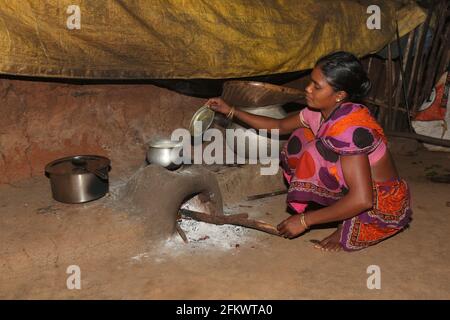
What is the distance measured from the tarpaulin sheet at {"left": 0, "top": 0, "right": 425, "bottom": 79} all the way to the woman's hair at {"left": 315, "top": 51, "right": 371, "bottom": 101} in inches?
44.6

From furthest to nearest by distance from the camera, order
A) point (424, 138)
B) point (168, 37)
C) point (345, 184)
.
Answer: point (424, 138) < point (168, 37) < point (345, 184)

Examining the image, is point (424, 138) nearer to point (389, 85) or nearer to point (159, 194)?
point (389, 85)

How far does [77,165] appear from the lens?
3.03 m

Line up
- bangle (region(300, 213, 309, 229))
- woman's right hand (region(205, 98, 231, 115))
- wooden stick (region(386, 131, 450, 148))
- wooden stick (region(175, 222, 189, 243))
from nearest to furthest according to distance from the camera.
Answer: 1. bangle (region(300, 213, 309, 229))
2. wooden stick (region(175, 222, 189, 243))
3. woman's right hand (region(205, 98, 231, 115))
4. wooden stick (region(386, 131, 450, 148))

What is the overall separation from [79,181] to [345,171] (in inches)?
68.8

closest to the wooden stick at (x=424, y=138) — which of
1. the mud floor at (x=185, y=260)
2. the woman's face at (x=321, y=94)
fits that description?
the mud floor at (x=185, y=260)

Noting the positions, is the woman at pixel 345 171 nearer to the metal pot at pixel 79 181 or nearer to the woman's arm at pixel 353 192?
the woman's arm at pixel 353 192

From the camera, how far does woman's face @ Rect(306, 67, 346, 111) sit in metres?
2.45

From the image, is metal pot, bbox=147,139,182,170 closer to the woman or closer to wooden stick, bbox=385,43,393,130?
the woman

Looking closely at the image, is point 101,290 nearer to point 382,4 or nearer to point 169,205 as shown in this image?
point 169,205

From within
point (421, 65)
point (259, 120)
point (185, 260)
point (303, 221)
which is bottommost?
point (185, 260)

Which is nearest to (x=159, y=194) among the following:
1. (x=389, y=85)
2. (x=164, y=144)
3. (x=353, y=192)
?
(x=164, y=144)

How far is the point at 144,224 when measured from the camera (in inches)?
112

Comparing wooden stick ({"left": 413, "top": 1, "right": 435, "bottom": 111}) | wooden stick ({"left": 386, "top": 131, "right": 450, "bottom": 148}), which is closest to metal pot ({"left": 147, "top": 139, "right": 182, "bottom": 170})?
wooden stick ({"left": 386, "top": 131, "right": 450, "bottom": 148})
